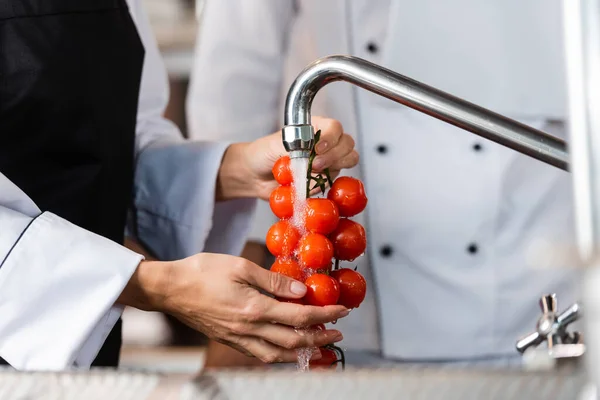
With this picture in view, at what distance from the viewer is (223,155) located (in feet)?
3.13

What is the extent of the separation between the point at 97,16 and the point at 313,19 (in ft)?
1.47

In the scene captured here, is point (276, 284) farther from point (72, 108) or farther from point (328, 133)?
point (72, 108)

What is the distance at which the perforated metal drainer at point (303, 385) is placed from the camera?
0.34 metres

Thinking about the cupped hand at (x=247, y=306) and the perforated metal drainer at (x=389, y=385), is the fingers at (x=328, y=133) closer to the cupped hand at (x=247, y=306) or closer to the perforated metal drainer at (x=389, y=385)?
the cupped hand at (x=247, y=306)

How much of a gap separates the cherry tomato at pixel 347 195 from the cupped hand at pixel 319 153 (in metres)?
0.05

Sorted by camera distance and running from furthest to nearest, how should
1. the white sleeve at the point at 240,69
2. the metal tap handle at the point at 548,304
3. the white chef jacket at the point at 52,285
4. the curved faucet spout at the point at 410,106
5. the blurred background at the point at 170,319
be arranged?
the blurred background at the point at 170,319
the white sleeve at the point at 240,69
the metal tap handle at the point at 548,304
the white chef jacket at the point at 52,285
the curved faucet spout at the point at 410,106

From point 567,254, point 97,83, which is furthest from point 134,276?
point 567,254

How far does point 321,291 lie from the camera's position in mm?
652

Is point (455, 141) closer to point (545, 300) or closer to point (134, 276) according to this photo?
point (545, 300)

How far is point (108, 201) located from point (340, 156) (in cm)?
27

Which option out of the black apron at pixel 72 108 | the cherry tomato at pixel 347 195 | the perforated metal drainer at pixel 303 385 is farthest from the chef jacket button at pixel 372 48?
the perforated metal drainer at pixel 303 385

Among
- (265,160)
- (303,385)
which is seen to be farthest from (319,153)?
(303,385)

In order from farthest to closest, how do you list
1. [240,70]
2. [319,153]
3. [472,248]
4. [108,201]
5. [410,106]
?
[240,70] < [472,248] < [108,201] < [319,153] < [410,106]

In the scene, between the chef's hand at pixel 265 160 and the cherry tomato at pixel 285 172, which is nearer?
the cherry tomato at pixel 285 172
